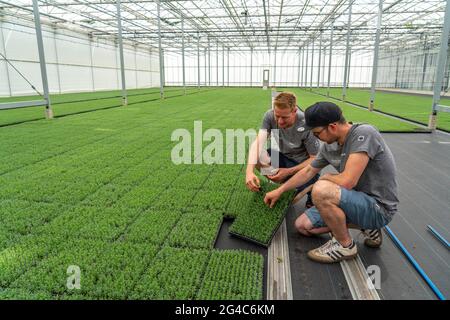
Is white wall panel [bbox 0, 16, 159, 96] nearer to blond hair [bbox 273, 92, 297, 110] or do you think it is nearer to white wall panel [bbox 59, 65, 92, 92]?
white wall panel [bbox 59, 65, 92, 92]

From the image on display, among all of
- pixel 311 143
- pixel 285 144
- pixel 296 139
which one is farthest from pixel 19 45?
pixel 311 143

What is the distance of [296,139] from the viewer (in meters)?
3.53

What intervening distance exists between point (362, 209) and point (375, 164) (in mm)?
348

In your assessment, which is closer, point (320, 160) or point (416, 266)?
point (416, 266)

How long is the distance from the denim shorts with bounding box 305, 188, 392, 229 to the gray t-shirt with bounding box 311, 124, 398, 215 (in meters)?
0.07

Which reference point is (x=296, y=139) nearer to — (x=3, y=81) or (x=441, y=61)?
(x=441, y=61)

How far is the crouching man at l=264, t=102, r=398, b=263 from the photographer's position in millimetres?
2303

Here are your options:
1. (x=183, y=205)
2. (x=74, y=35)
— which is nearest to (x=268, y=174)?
(x=183, y=205)

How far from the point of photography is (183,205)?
350 centimetres

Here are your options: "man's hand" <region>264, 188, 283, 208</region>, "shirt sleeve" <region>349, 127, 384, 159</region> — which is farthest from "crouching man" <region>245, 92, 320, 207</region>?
"shirt sleeve" <region>349, 127, 384, 159</region>

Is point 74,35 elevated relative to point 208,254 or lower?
elevated

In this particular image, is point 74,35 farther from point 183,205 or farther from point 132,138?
point 183,205

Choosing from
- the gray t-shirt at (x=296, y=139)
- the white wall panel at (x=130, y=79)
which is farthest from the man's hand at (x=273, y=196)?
the white wall panel at (x=130, y=79)
